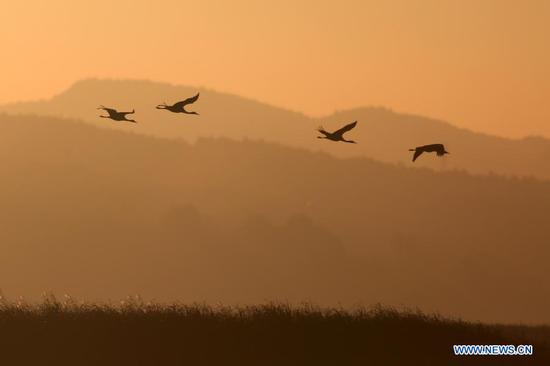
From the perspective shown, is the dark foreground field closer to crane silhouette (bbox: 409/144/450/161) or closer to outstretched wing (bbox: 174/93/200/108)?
crane silhouette (bbox: 409/144/450/161)

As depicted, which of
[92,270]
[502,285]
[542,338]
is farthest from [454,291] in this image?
[542,338]

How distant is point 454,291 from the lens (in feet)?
638

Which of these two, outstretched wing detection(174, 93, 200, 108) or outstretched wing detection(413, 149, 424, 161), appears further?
outstretched wing detection(174, 93, 200, 108)

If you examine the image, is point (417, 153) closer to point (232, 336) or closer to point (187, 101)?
point (187, 101)

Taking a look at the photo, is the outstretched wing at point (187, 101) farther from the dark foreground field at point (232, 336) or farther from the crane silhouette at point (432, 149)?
the crane silhouette at point (432, 149)

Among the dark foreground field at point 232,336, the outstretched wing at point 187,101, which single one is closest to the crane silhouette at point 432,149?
the dark foreground field at point 232,336

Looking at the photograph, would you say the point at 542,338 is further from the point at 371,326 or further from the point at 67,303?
the point at 67,303

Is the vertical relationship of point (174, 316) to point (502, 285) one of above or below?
above

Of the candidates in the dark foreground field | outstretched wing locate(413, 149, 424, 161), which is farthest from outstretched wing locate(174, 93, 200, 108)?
Result: outstretched wing locate(413, 149, 424, 161)

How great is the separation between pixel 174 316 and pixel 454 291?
551ft

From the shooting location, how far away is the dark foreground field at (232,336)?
27.8 m

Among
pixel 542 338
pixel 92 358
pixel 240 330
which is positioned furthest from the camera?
pixel 542 338

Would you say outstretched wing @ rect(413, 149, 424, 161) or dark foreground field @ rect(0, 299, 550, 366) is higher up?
outstretched wing @ rect(413, 149, 424, 161)

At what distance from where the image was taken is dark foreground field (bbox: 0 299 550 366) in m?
27.8
